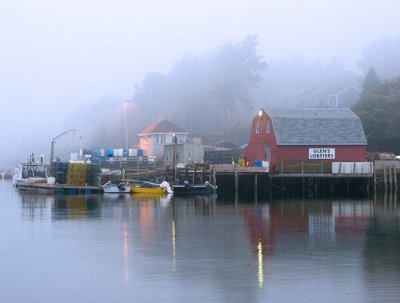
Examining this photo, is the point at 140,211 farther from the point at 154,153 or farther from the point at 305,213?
the point at 154,153

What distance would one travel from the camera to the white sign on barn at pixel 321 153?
71062 mm

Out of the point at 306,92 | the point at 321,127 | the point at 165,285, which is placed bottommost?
the point at 165,285

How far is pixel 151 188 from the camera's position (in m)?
70.2

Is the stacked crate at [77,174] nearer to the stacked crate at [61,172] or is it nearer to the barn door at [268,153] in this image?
the stacked crate at [61,172]

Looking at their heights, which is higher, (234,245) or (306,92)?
(306,92)

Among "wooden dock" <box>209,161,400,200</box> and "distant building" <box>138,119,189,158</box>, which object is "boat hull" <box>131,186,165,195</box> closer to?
"wooden dock" <box>209,161,400,200</box>

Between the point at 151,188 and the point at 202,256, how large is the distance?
43.4m

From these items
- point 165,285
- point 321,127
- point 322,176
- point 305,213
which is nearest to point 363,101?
point 321,127

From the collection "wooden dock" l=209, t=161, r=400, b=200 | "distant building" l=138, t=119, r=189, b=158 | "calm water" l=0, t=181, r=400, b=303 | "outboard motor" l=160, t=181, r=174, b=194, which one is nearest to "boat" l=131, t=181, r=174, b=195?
"outboard motor" l=160, t=181, r=174, b=194

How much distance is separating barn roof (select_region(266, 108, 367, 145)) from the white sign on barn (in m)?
0.69

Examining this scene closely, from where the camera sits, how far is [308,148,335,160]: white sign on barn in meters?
71.1

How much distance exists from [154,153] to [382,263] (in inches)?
3159

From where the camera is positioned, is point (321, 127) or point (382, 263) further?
point (321, 127)

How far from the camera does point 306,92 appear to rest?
14438 cm
